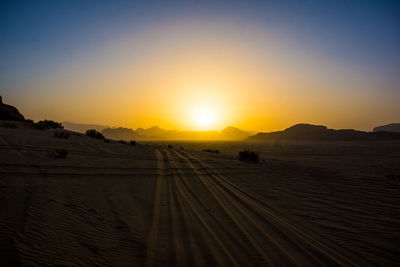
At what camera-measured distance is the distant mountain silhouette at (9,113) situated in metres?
19.0

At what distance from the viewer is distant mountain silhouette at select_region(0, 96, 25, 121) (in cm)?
1897

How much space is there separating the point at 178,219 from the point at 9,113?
73.9 feet

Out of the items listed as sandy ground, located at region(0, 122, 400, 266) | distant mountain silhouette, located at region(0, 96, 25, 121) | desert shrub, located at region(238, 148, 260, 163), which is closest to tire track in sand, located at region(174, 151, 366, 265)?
sandy ground, located at region(0, 122, 400, 266)

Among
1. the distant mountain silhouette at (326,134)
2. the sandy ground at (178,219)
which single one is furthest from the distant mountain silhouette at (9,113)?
the distant mountain silhouette at (326,134)

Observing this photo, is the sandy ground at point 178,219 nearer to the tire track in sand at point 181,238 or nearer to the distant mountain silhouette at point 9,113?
the tire track in sand at point 181,238

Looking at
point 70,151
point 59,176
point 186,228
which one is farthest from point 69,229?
point 70,151

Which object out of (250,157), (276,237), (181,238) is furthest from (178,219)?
(250,157)

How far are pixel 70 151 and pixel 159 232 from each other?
303 inches

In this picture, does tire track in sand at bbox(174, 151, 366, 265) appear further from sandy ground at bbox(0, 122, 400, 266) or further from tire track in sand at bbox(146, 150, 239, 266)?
tire track in sand at bbox(146, 150, 239, 266)

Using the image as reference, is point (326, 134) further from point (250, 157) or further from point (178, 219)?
point (178, 219)

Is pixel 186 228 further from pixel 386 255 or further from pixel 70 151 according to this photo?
pixel 70 151

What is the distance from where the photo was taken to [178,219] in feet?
14.2

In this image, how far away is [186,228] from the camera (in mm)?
3961

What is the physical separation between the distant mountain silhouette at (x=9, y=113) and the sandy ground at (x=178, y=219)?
14.7 metres
